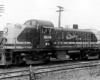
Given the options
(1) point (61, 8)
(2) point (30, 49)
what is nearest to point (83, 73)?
(2) point (30, 49)

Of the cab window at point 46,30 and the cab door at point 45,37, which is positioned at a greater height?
the cab window at point 46,30

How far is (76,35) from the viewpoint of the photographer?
1809cm

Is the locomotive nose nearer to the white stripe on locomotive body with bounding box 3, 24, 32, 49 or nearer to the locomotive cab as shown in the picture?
the white stripe on locomotive body with bounding box 3, 24, 32, 49

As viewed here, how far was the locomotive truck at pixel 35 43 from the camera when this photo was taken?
13.4 meters

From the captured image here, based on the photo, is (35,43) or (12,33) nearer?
(12,33)

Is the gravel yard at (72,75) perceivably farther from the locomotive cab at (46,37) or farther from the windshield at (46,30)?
the windshield at (46,30)

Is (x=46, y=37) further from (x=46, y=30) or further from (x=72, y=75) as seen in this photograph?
(x=72, y=75)

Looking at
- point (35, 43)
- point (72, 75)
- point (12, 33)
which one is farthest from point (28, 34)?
point (72, 75)

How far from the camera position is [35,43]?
1477 cm

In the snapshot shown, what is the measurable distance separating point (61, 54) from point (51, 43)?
1.74 m

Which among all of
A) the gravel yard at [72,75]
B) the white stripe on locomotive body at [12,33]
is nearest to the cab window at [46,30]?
the white stripe on locomotive body at [12,33]

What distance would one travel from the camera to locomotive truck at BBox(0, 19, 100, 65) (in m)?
13.4

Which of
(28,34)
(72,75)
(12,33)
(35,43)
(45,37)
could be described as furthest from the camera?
(45,37)

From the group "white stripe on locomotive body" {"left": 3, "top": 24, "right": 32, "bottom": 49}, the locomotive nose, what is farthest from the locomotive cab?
"white stripe on locomotive body" {"left": 3, "top": 24, "right": 32, "bottom": 49}
